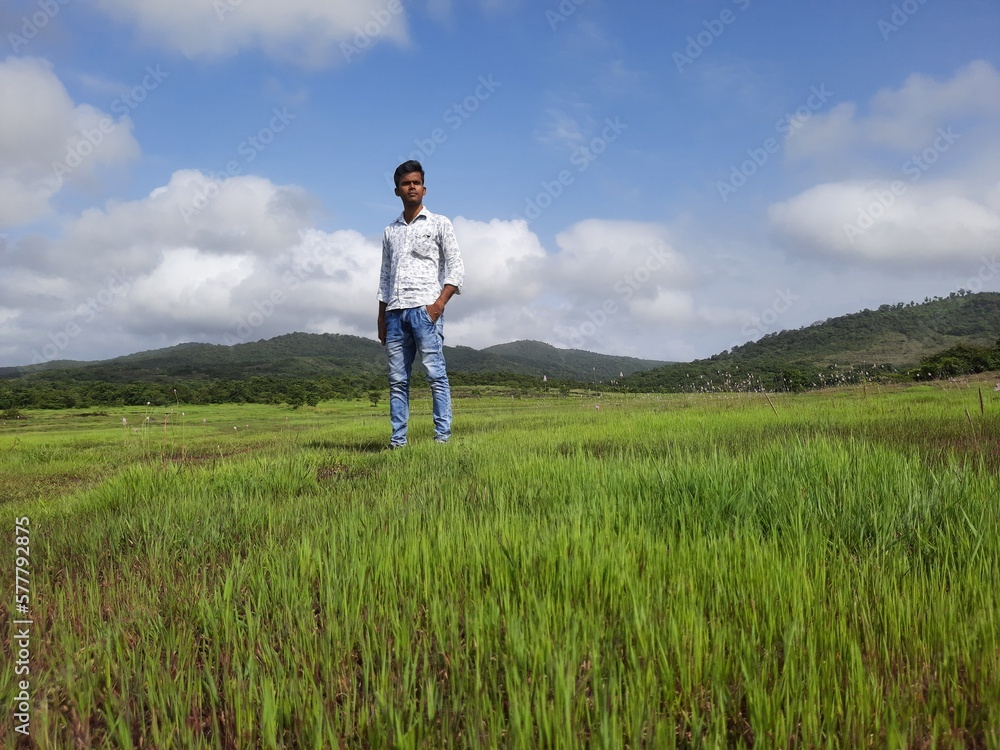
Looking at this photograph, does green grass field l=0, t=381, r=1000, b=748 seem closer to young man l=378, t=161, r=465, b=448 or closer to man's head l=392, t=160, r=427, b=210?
young man l=378, t=161, r=465, b=448

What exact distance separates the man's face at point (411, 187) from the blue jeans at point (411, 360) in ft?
4.64

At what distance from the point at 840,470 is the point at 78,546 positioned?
13.7ft

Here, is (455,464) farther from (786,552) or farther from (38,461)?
(38,461)

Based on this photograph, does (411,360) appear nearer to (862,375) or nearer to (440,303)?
(440,303)

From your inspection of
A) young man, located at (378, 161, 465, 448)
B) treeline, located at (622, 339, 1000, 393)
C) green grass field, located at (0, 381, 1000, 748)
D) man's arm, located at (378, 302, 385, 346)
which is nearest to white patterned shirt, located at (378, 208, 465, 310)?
young man, located at (378, 161, 465, 448)

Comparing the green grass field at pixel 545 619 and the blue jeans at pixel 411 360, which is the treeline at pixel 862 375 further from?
the green grass field at pixel 545 619

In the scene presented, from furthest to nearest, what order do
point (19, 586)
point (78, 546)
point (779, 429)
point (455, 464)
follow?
point (779, 429) → point (455, 464) → point (78, 546) → point (19, 586)

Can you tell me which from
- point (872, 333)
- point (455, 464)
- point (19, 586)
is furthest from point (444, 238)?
point (872, 333)

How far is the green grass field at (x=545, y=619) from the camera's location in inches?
44.2

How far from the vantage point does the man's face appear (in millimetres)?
6535

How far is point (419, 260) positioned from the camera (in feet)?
22.0

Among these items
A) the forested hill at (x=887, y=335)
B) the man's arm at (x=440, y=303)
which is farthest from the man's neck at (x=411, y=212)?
the forested hill at (x=887, y=335)

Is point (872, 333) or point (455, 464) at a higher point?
point (872, 333)

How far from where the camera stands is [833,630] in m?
1.35
